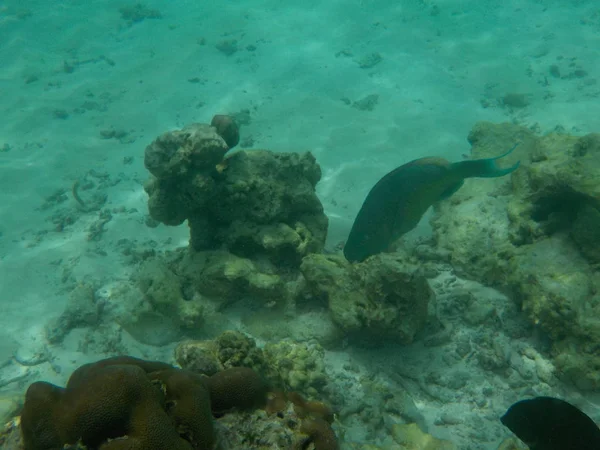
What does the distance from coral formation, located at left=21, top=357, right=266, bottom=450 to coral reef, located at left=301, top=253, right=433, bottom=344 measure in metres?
1.86

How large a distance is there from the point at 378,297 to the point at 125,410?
2553 mm

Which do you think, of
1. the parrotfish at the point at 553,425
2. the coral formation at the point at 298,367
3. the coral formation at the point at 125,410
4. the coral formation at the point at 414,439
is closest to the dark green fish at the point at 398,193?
the coral formation at the point at 298,367

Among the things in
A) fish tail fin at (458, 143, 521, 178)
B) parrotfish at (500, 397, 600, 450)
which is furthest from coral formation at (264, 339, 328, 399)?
fish tail fin at (458, 143, 521, 178)

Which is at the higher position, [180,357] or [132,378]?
[132,378]

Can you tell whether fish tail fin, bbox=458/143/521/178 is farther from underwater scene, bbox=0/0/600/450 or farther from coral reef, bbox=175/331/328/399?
coral reef, bbox=175/331/328/399

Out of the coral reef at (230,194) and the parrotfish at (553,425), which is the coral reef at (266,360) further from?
the parrotfish at (553,425)

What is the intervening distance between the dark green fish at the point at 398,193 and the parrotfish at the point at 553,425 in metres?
2.03

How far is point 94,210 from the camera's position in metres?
8.00

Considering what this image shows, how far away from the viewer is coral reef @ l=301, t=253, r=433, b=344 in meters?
3.74

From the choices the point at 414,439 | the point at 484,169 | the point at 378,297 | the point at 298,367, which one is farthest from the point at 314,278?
the point at 484,169

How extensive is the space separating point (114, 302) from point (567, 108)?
1058 cm

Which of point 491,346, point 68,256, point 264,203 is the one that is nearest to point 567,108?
point 491,346

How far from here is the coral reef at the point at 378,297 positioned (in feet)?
12.3

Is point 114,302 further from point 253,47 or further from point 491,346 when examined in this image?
point 253,47
